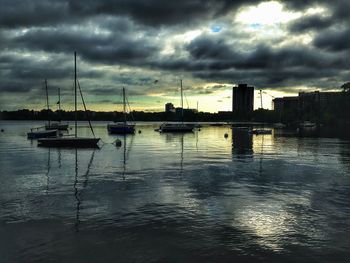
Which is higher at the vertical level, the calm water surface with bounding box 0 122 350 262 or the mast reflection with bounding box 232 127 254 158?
the mast reflection with bounding box 232 127 254 158

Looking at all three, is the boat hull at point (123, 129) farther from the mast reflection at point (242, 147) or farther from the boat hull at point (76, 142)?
the boat hull at point (76, 142)

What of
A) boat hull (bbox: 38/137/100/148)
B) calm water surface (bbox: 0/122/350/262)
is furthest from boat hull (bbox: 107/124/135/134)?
calm water surface (bbox: 0/122/350/262)

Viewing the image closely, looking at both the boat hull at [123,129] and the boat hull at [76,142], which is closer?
the boat hull at [76,142]

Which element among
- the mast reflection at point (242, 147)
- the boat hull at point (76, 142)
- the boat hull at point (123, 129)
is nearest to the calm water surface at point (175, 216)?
the mast reflection at point (242, 147)

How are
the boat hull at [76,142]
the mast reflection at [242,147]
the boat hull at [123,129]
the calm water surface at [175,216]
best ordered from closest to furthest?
the calm water surface at [175,216] → the mast reflection at [242,147] → the boat hull at [76,142] → the boat hull at [123,129]

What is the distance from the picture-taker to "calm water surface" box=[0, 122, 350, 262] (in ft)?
58.3

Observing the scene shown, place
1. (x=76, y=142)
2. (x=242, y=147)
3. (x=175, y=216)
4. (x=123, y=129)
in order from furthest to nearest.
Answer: (x=123, y=129), (x=242, y=147), (x=76, y=142), (x=175, y=216)

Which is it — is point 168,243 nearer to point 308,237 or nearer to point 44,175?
point 308,237

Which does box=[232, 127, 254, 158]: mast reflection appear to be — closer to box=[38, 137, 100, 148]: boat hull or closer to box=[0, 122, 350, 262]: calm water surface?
box=[0, 122, 350, 262]: calm water surface

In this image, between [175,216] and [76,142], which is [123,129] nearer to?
[76,142]

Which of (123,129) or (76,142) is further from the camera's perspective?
(123,129)

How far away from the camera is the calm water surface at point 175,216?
1778 cm


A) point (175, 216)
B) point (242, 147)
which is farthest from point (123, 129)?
point (175, 216)

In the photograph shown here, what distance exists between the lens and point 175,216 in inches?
939
